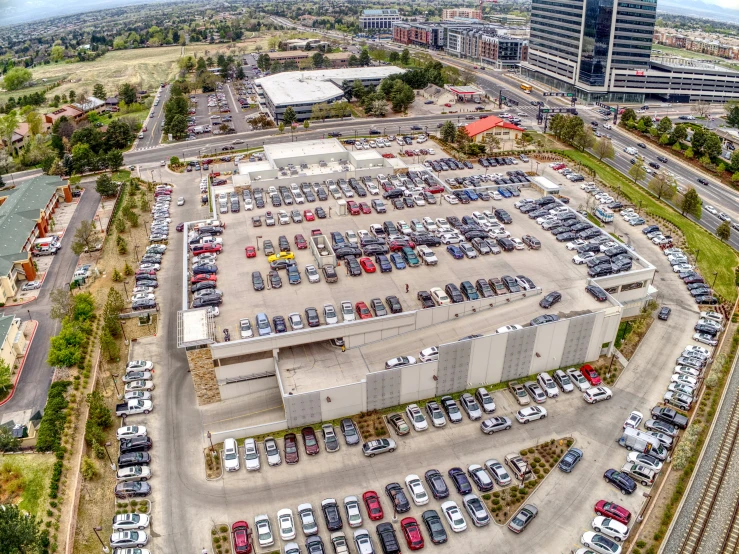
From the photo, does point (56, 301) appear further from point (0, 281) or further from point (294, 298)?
point (294, 298)

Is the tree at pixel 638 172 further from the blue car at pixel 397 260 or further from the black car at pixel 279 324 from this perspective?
the black car at pixel 279 324

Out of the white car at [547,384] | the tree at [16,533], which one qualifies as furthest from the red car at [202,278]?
the white car at [547,384]

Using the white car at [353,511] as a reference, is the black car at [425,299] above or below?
above

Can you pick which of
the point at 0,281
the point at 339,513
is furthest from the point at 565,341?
the point at 0,281

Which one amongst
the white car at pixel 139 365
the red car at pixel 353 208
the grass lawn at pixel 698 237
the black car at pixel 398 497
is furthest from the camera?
the red car at pixel 353 208

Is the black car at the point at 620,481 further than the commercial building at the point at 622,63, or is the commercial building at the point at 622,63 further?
the commercial building at the point at 622,63

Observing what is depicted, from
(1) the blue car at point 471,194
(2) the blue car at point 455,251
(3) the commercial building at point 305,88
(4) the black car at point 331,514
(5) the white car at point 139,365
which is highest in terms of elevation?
(3) the commercial building at point 305,88
